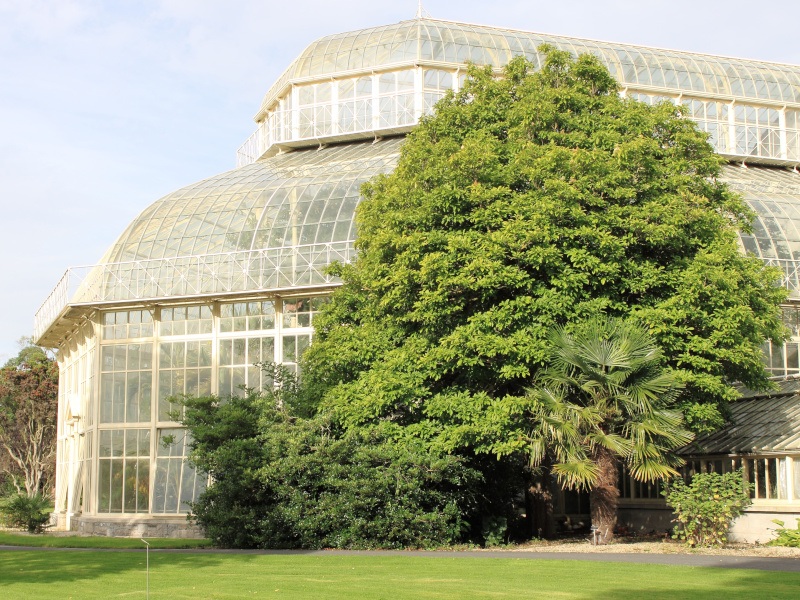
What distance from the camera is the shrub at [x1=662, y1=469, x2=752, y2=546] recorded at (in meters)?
23.1

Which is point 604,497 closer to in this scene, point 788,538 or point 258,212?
point 788,538

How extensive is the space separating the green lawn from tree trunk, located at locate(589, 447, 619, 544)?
4.38 metres

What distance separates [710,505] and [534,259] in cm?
646

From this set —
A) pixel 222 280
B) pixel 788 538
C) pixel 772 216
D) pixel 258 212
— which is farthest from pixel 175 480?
pixel 772 216

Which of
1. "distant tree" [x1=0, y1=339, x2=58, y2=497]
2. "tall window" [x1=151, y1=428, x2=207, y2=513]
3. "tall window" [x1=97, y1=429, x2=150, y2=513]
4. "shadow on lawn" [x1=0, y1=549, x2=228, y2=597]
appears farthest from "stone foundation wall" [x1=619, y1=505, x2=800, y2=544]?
"distant tree" [x1=0, y1=339, x2=58, y2=497]

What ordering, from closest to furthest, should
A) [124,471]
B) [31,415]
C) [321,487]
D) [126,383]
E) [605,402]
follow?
[605,402] < [321,487] < [124,471] < [126,383] < [31,415]

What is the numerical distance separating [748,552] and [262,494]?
1116cm

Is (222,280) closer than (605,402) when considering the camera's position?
No

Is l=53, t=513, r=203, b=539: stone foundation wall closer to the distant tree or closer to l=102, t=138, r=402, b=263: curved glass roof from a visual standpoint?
l=102, t=138, r=402, b=263: curved glass roof

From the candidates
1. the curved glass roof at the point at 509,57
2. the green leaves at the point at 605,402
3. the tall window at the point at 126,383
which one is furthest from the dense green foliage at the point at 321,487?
the curved glass roof at the point at 509,57

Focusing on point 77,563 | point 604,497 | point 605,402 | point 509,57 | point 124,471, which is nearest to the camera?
point 77,563

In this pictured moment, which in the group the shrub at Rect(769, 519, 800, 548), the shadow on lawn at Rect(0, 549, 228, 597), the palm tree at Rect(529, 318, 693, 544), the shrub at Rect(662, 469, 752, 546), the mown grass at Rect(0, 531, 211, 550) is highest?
the palm tree at Rect(529, 318, 693, 544)

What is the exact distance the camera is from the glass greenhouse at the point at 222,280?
3366 cm

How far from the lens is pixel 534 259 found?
75.0 ft
